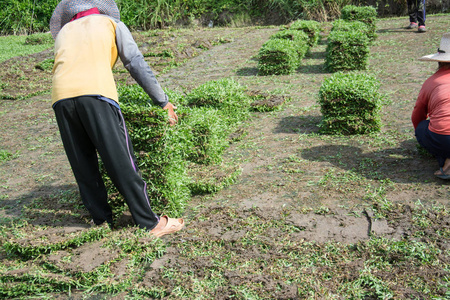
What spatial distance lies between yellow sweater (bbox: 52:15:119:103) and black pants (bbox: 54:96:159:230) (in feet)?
0.30

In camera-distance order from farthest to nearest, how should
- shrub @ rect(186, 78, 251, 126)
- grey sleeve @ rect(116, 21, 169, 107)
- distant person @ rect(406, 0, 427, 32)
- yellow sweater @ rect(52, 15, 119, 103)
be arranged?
distant person @ rect(406, 0, 427, 32), shrub @ rect(186, 78, 251, 126), grey sleeve @ rect(116, 21, 169, 107), yellow sweater @ rect(52, 15, 119, 103)

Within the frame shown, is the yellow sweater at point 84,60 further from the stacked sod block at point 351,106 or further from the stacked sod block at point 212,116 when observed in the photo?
the stacked sod block at point 351,106

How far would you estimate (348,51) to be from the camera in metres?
8.98

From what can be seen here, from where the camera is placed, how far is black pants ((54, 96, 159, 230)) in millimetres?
3377

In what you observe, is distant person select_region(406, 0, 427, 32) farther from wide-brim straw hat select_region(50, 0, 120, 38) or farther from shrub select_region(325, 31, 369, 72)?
wide-brim straw hat select_region(50, 0, 120, 38)

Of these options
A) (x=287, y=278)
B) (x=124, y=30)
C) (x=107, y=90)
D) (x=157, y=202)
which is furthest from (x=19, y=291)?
(x=124, y=30)

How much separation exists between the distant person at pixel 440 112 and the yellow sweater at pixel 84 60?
3.30 m

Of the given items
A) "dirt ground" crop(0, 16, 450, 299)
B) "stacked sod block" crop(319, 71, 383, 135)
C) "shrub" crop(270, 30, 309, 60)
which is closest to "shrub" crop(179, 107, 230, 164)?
"dirt ground" crop(0, 16, 450, 299)

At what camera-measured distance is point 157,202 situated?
4.10m

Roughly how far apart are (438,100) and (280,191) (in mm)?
1927

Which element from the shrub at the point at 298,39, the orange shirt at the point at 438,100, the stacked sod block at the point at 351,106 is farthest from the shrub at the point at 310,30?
the orange shirt at the point at 438,100

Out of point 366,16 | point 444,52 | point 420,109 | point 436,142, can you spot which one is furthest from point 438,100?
point 366,16

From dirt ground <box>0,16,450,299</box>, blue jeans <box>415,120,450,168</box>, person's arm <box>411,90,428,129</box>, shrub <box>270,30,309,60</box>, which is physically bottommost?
dirt ground <box>0,16,450,299</box>

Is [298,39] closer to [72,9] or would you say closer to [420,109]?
[420,109]
